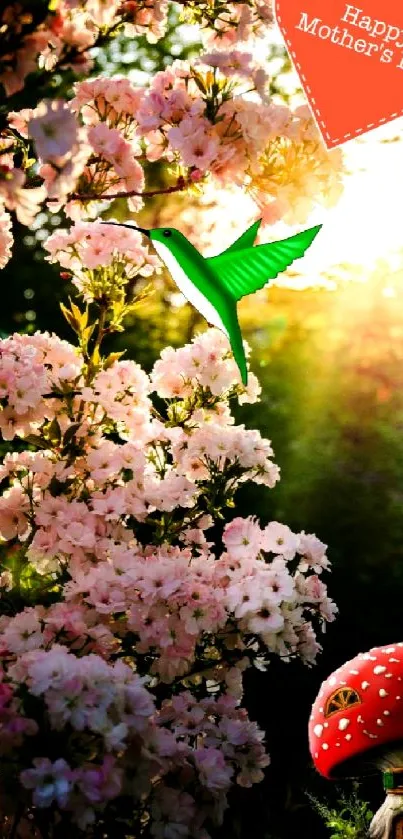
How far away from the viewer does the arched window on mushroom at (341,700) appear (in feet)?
12.9

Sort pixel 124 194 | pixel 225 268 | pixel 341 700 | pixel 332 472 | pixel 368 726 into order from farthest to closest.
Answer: pixel 332 472 → pixel 341 700 → pixel 368 726 → pixel 124 194 → pixel 225 268

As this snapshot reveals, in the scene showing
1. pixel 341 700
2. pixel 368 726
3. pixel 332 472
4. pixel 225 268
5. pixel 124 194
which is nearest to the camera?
pixel 225 268

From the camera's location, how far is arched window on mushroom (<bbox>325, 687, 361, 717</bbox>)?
3.92 meters

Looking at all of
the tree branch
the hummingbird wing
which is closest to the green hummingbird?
the hummingbird wing

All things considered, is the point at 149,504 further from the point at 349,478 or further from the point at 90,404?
the point at 349,478

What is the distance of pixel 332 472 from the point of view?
20.2 ft

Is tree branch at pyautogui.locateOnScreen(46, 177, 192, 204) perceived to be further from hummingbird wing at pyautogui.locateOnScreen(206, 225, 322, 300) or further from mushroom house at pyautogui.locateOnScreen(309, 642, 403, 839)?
mushroom house at pyautogui.locateOnScreen(309, 642, 403, 839)

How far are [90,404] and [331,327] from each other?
3488mm

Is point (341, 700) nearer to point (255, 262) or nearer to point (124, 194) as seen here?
point (255, 262)

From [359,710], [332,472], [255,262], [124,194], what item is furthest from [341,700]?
[332,472]

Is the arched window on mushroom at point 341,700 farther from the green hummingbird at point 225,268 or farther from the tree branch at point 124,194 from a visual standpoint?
the tree branch at point 124,194

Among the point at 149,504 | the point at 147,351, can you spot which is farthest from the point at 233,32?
the point at 147,351

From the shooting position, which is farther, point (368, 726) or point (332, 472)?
point (332, 472)

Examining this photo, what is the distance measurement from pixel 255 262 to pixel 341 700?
2.08 m
